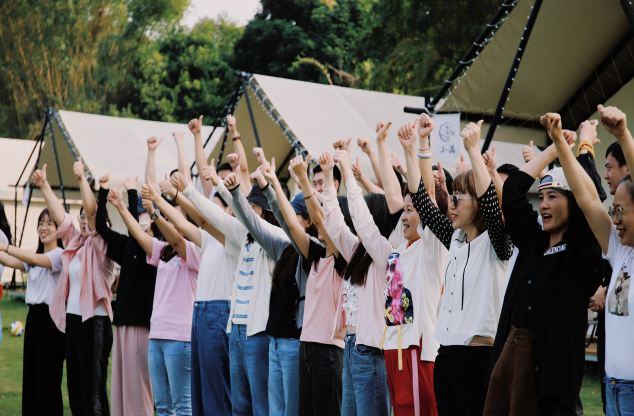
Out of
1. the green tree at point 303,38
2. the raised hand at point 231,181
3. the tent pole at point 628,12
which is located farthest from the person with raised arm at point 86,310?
the green tree at point 303,38

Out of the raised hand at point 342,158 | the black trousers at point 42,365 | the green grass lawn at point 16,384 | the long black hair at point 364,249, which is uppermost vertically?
the raised hand at point 342,158

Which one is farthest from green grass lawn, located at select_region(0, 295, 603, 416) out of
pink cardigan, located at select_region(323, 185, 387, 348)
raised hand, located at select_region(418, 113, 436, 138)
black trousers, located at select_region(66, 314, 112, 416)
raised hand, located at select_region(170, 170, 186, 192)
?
raised hand, located at select_region(418, 113, 436, 138)

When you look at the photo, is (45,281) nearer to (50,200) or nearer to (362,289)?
(50,200)

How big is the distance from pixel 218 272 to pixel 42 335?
6.70 feet

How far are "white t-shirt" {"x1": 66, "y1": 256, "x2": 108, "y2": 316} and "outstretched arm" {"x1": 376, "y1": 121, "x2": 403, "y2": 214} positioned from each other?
113 inches

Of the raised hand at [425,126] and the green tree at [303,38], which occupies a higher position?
the green tree at [303,38]

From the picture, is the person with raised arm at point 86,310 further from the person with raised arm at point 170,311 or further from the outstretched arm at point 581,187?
the outstretched arm at point 581,187

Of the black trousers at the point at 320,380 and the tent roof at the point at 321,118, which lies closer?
the black trousers at the point at 320,380

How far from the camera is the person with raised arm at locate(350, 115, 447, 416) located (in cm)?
340

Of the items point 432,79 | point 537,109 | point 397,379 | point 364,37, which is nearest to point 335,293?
point 397,379

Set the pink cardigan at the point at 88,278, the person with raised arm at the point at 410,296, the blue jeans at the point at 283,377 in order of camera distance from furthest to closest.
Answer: the pink cardigan at the point at 88,278 < the blue jeans at the point at 283,377 < the person with raised arm at the point at 410,296

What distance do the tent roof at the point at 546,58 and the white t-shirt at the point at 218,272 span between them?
137 inches

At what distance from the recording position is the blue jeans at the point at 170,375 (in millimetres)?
5000

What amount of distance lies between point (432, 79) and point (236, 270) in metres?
10.4
